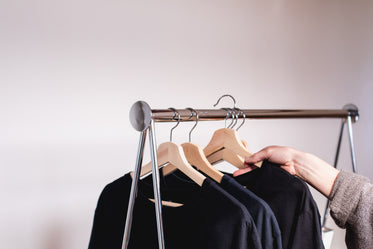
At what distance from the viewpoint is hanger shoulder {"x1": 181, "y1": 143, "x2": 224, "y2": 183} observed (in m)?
0.96

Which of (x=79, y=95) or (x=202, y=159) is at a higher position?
(x=79, y=95)

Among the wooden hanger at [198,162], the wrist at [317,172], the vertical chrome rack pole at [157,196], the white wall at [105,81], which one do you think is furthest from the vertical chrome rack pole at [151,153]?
the white wall at [105,81]

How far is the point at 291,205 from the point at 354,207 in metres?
0.17

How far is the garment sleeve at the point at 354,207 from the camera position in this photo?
3.27ft

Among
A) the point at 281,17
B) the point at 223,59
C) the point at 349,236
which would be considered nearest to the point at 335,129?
the point at 281,17

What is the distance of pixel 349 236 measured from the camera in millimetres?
1057

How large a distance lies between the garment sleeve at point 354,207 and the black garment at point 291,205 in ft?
0.36

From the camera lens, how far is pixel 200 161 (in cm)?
101

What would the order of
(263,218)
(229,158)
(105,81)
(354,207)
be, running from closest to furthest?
(263,218) → (354,207) → (229,158) → (105,81)

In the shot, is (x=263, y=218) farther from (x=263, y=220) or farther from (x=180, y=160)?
(x=180, y=160)

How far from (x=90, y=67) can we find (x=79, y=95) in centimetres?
11

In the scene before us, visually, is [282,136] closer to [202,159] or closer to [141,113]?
[202,159]

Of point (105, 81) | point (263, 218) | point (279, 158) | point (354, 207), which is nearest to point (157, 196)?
point (263, 218)

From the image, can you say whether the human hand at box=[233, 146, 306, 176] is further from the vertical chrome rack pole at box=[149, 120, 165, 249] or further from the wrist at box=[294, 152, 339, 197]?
the vertical chrome rack pole at box=[149, 120, 165, 249]
